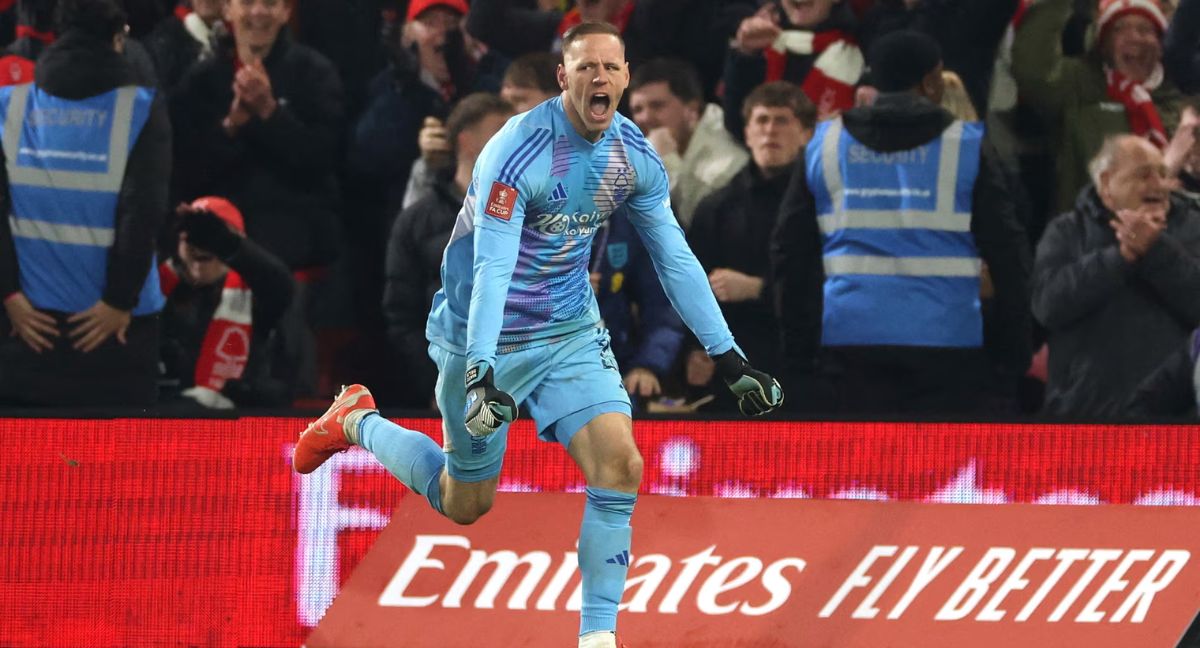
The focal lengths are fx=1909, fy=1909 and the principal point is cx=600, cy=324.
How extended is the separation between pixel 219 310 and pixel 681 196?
1.97 metres

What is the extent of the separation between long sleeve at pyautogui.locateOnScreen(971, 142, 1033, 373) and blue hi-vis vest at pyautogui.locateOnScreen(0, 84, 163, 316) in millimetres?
3244

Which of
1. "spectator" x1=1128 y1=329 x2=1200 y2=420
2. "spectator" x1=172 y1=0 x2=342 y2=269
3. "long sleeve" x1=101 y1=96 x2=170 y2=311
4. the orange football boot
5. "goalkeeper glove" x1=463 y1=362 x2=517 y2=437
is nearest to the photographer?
"goalkeeper glove" x1=463 y1=362 x2=517 y2=437

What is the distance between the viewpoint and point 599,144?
222 inches

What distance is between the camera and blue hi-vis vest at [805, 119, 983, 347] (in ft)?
23.8

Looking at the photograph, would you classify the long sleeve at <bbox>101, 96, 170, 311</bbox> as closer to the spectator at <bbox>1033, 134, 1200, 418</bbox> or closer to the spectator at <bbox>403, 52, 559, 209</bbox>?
the spectator at <bbox>403, 52, 559, 209</bbox>

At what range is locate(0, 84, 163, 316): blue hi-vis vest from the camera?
7416 mm

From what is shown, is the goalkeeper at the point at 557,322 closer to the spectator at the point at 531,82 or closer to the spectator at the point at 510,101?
the spectator at the point at 510,101

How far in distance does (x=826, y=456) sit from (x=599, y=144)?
4.55ft

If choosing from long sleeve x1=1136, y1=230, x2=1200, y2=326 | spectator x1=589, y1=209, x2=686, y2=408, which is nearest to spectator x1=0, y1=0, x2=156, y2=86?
spectator x1=589, y1=209, x2=686, y2=408

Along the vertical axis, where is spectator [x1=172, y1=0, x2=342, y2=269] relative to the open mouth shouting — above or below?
below

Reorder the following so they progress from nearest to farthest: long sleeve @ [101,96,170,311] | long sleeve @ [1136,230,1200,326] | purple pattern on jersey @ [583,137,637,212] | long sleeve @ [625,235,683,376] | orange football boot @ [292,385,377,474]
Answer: purple pattern on jersey @ [583,137,637,212] < orange football boot @ [292,385,377,474] < long sleeve @ [1136,230,1200,326] < long sleeve @ [101,96,170,311] < long sleeve @ [625,235,683,376]

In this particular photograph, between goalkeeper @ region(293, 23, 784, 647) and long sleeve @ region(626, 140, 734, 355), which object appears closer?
goalkeeper @ region(293, 23, 784, 647)

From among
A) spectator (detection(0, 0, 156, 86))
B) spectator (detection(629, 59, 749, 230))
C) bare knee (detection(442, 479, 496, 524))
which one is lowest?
bare knee (detection(442, 479, 496, 524))

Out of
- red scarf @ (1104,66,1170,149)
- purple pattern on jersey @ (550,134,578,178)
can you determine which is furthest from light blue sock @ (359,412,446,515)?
red scarf @ (1104,66,1170,149)
